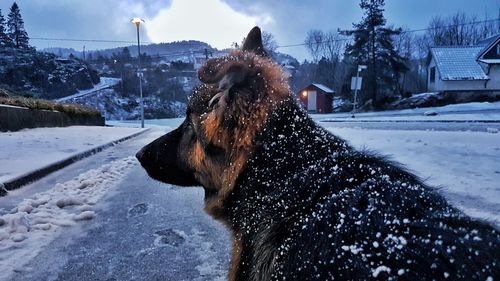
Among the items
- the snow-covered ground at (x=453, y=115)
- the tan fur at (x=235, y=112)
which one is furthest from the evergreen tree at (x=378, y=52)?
the tan fur at (x=235, y=112)

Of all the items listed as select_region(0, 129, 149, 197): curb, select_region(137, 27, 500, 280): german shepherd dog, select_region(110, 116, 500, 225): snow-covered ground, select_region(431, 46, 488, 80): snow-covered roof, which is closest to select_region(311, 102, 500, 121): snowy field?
select_region(431, 46, 488, 80): snow-covered roof

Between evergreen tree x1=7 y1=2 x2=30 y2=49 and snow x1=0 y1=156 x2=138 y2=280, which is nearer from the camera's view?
snow x1=0 y1=156 x2=138 y2=280

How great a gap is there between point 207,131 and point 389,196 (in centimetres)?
115

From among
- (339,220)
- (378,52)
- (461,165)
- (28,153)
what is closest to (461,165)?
(461,165)

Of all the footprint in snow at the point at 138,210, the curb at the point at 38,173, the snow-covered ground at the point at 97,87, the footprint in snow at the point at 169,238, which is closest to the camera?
the footprint in snow at the point at 169,238

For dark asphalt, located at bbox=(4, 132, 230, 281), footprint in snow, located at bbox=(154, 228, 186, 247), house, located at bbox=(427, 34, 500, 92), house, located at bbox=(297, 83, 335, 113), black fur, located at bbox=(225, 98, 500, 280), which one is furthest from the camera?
house, located at bbox=(297, 83, 335, 113)

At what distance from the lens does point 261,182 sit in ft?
6.09

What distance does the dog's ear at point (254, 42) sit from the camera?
8.57ft

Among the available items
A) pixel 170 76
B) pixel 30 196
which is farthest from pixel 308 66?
pixel 30 196

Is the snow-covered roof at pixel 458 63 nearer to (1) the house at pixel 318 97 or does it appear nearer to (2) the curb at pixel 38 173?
(1) the house at pixel 318 97

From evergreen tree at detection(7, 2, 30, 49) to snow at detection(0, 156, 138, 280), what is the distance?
226ft

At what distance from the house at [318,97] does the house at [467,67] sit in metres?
13.4

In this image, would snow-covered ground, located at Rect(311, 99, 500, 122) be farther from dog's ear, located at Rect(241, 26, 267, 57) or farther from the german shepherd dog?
the german shepherd dog

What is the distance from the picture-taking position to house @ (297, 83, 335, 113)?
52125 mm
